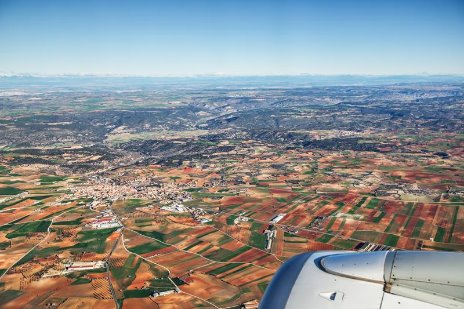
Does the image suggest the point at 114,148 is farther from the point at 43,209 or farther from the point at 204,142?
the point at 43,209

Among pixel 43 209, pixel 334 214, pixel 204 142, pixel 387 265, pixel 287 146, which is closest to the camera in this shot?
pixel 387 265

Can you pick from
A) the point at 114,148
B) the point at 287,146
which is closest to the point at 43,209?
the point at 114,148

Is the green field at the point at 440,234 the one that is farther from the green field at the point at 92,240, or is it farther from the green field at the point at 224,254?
the green field at the point at 92,240

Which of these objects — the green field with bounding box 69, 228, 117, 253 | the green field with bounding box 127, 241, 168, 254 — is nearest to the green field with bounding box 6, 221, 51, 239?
the green field with bounding box 69, 228, 117, 253

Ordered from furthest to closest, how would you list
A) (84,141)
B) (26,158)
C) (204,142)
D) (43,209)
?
(84,141) < (204,142) < (26,158) < (43,209)

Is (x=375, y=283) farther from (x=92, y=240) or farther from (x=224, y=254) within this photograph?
(x=92, y=240)

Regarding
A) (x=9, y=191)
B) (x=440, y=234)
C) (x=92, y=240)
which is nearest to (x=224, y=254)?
(x=92, y=240)

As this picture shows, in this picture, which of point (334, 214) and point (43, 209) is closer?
point (334, 214)

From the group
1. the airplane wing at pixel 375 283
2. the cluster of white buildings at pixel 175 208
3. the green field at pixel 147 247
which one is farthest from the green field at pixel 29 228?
the airplane wing at pixel 375 283

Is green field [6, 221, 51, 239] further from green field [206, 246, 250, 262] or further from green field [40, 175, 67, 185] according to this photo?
green field [40, 175, 67, 185]
